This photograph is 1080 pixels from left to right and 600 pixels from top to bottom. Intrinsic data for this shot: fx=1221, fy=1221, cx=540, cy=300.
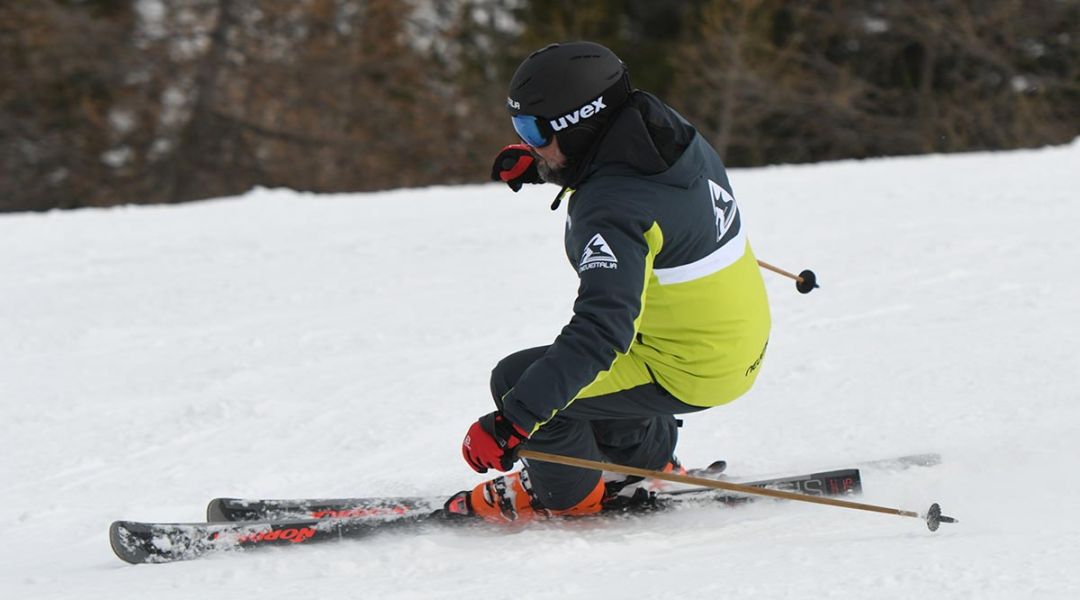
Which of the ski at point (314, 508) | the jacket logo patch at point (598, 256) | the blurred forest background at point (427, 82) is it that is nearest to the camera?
the jacket logo patch at point (598, 256)

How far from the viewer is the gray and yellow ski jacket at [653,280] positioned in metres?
2.85

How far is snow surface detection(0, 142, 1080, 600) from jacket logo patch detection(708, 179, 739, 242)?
799 mm

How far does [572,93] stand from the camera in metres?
2.99

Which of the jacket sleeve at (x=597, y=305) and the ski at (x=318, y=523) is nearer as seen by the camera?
the jacket sleeve at (x=597, y=305)

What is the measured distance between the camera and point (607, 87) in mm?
3004

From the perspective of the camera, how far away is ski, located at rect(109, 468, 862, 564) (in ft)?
10.6

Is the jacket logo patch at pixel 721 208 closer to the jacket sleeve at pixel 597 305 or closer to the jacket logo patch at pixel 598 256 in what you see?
the jacket sleeve at pixel 597 305

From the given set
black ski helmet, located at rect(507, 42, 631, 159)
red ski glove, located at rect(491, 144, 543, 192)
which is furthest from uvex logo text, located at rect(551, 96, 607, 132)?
red ski glove, located at rect(491, 144, 543, 192)

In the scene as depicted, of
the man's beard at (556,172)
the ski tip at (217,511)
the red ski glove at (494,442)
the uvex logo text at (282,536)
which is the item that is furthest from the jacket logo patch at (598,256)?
the ski tip at (217,511)

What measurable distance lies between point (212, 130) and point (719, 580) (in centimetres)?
1576

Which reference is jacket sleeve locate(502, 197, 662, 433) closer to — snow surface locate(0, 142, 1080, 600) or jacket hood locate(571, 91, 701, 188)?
jacket hood locate(571, 91, 701, 188)

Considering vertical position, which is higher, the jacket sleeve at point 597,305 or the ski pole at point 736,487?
the jacket sleeve at point 597,305

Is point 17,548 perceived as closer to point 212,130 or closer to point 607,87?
point 607,87

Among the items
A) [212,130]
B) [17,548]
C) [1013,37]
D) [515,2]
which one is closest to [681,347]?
[17,548]
